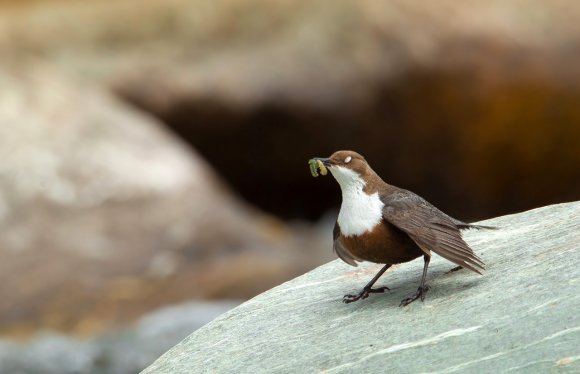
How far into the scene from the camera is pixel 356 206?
425 cm

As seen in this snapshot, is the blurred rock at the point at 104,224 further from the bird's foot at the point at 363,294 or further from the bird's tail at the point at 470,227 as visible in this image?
the bird's foot at the point at 363,294

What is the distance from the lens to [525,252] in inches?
170

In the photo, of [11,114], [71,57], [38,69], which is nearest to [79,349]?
[11,114]

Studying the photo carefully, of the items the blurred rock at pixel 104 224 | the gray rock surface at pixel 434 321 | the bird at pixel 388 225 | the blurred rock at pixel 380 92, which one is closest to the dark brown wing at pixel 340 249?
the bird at pixel 388 225

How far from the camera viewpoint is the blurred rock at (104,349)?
841 centimetres

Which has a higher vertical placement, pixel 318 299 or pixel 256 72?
pixel 256 72

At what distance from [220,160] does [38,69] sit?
2.68m

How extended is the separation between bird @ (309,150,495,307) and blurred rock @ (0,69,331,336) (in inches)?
189

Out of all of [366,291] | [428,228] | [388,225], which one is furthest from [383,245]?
[366,291]

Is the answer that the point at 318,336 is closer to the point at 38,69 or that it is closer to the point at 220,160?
the point at 38,69

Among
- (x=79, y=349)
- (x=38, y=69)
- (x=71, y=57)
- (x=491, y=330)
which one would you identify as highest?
(x=71, y=57)

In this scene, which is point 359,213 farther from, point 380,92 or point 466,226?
point 380,92

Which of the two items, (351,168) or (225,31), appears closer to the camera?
(351,168)

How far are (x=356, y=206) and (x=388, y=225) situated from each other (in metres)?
0.15
